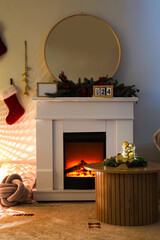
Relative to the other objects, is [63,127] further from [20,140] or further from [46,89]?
[20,140]

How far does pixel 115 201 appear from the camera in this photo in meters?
2.45

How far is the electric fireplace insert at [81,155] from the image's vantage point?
131 inches

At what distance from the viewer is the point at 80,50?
3711 mm

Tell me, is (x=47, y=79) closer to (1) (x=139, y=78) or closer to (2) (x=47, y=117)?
(2) (x=47, y=117)

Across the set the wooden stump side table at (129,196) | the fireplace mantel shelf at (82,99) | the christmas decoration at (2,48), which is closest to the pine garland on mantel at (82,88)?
the fireplace mantel shelf at (82,99)

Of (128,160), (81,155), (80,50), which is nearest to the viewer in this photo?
(128,160)

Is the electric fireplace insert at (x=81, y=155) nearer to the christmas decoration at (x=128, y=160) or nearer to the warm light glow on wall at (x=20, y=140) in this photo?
the warm light glow on wall at (x=20, y=140)

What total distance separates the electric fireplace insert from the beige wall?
595mm

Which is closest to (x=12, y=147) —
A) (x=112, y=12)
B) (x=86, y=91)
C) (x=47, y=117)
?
(x=47, y=117)

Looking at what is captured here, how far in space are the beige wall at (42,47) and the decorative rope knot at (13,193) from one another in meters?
0.69

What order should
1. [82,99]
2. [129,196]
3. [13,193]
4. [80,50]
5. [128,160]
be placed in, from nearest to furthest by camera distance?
[129,196] < [128,160] < [13,193] < [82,99] < [80,50]

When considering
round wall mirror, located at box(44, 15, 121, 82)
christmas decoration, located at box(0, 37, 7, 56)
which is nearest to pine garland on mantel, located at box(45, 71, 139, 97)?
round wall mirror, located at box(44, 15, 121, 82)

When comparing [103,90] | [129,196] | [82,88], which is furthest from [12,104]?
[129,196]

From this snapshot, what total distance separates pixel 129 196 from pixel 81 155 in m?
1.07
